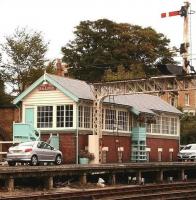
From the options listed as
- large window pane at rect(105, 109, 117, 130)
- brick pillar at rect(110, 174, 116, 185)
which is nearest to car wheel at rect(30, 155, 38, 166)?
brick pillar at rect(110, 174, 116, 185)

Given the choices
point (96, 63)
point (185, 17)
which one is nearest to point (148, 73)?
point (96, 63)

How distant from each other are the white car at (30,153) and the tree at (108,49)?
142ft

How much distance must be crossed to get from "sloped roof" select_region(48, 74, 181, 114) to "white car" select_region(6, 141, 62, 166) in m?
5.56

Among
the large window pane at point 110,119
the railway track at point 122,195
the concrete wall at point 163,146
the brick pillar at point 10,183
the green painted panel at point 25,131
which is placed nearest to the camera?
the railway track at point 122,195

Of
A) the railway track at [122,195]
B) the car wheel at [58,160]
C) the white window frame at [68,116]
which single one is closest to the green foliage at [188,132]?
the white window frame at [68,116]

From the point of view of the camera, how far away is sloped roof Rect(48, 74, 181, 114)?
38775 mm

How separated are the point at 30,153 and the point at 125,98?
14134 mm

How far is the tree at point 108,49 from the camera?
7588 cm

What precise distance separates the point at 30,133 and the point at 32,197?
1811cm

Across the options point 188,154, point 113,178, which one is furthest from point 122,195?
point 188,154

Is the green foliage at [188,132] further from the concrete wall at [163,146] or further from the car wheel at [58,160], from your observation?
the car wheel at [58,160]

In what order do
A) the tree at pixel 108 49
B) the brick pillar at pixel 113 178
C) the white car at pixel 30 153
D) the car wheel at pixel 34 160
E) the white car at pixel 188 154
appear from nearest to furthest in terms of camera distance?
1. the brick pillar at pixel 113 178
2. the white car at pixel 30 153
3. the car wheel at pixel 34 160
4. the white car at pixel 188 154
5. the tree at pixel 108 49

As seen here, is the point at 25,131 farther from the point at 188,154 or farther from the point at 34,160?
the point at 188,154

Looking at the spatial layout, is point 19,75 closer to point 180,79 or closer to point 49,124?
point 49,124
